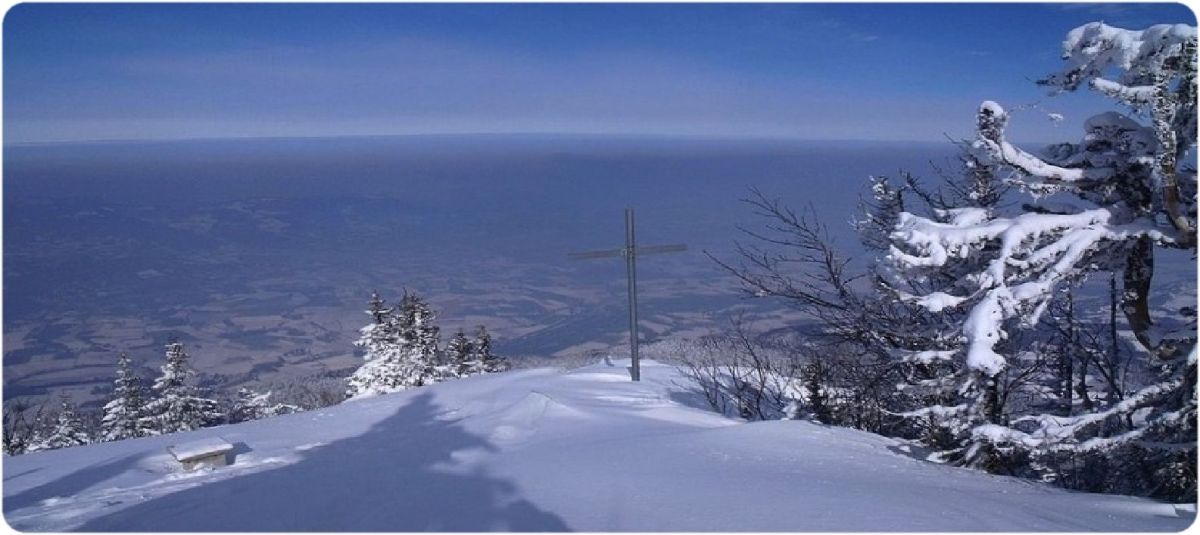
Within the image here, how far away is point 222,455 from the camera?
656cm

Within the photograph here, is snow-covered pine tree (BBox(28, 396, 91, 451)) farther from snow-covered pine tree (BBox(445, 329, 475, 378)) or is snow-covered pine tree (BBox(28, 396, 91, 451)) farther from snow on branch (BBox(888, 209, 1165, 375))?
snow on branch (BBox(888, 209, 1165, 375))

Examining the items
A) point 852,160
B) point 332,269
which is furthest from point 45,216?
point 852,160

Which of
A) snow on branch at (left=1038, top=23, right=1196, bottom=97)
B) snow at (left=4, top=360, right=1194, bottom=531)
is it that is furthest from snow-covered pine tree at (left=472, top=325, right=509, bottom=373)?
snow on branch at (left=1038, top=23, right=1196, bottom=97)

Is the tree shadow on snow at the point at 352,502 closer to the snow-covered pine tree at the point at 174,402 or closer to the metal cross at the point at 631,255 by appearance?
the metal cross at the point at 631,255

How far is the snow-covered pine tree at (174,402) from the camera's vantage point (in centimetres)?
1945

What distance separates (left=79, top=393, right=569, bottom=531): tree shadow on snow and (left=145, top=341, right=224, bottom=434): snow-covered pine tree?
15.6 m

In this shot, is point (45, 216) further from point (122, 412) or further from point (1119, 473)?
point (1119, 473)

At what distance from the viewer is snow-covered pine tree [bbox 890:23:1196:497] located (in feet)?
17.1

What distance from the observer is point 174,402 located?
19781 millimetres

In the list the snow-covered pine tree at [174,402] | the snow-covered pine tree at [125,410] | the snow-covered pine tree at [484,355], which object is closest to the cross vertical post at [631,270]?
the snow-covered pine tree at [484,355]

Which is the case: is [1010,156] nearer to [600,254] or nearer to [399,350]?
[600,254]

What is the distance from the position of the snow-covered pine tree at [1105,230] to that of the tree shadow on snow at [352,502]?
3599 millimetres

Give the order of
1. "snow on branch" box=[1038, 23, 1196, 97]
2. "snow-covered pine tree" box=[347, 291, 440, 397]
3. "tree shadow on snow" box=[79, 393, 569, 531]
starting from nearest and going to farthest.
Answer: "tree shadow on snow" box=[79, 393, 569, 531]
"snow on branch" box=[1038, 23, 1196, 97]
"snow-covered pine tree" box=[347, 291, 440, 397]

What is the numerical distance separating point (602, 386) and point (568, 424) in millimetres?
2885
